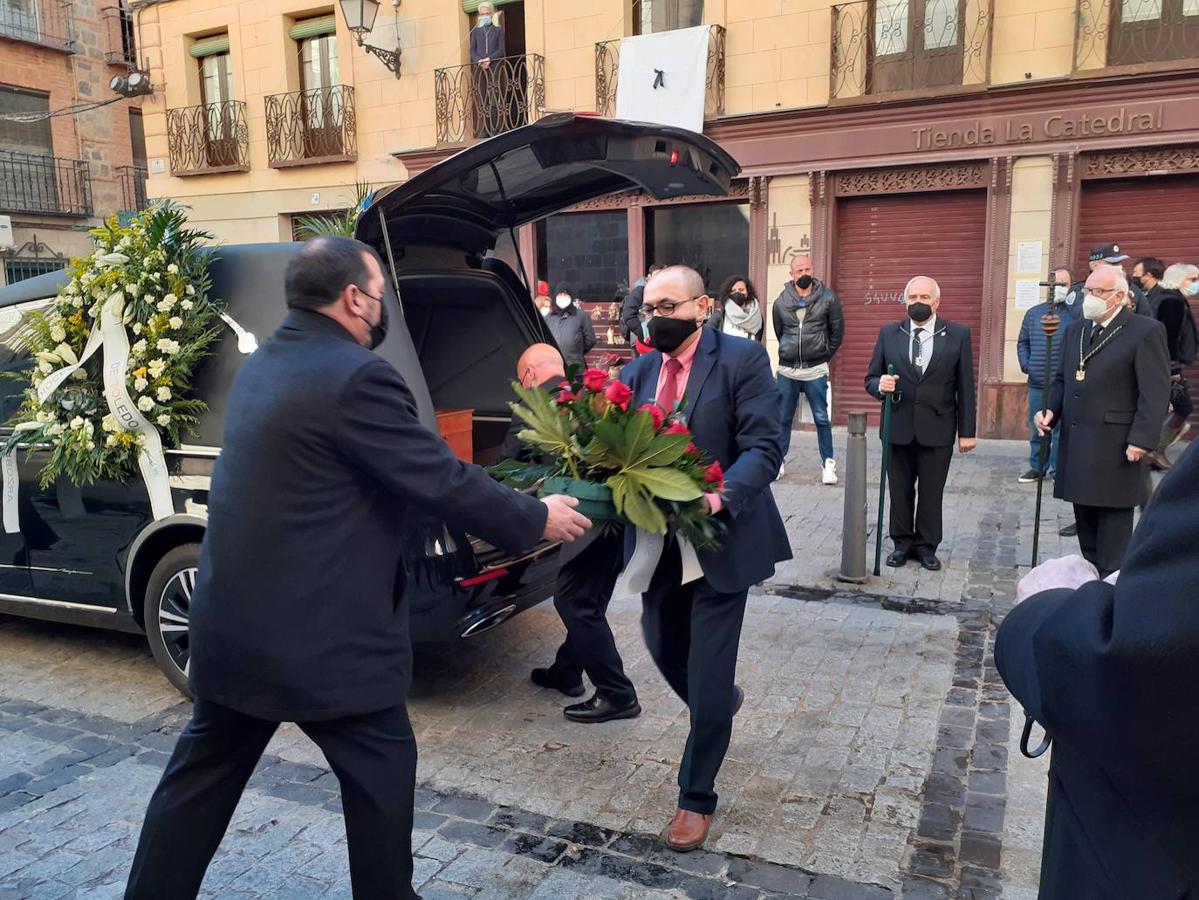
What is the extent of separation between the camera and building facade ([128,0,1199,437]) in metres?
11.1

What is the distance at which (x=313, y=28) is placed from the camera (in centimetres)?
1652

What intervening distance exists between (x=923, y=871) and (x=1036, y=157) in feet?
34.1

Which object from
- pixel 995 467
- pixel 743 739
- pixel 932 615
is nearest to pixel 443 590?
pixel 743 739

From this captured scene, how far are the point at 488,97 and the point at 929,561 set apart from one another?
11240 millimetres

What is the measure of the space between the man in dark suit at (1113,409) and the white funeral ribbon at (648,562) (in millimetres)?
3201

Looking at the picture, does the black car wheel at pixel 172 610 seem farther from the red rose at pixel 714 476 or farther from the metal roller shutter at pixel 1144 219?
the metal roller shutter at pixel 1144 219

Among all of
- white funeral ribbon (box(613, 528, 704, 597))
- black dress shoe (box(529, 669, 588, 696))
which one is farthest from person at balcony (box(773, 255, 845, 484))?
white funeral ribbon (box(613, 528, 704, 597))

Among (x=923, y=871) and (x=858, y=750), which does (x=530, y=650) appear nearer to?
(x=858, y=750)

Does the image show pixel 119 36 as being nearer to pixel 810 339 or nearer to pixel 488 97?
pixel 488 97

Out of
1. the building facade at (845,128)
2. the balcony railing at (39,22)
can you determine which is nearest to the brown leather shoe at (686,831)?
the building facade at (845,128)

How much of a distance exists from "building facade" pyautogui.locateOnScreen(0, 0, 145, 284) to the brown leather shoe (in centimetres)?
2359

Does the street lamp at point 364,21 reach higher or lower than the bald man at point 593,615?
higher

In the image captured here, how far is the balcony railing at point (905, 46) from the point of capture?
38.6 ft

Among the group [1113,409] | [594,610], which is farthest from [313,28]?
[594,610]
